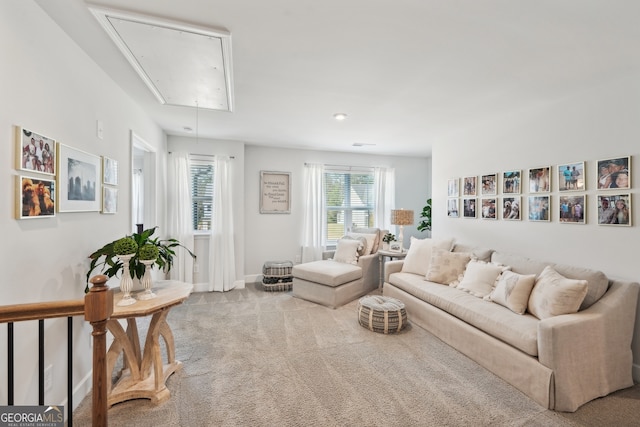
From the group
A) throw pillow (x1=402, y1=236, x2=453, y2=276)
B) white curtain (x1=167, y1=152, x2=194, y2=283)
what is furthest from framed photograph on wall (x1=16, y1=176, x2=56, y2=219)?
throw pillow (x1=402, y1=236, x2=453, y2=276)

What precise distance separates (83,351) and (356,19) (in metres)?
2.85

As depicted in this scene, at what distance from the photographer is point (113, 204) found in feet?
8.28

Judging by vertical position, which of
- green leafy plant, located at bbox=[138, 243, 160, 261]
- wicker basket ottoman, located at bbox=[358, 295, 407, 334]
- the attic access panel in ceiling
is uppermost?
the attic access panel in ceiling

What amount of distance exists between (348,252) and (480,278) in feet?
6.43

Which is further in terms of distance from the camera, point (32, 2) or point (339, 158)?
point (339, 158)

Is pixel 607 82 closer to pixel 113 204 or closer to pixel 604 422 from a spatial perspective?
pixel 604 422

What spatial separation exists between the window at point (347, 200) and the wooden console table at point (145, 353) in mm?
3580

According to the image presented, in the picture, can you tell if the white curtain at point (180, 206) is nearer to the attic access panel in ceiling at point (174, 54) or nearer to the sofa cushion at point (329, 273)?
the sofa cushion at point (329, 273)

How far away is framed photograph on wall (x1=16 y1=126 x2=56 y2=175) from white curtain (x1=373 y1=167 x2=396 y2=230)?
4.78 meters

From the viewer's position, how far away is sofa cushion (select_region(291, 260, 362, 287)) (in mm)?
3861

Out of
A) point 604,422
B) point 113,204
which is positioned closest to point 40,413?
point 113,204

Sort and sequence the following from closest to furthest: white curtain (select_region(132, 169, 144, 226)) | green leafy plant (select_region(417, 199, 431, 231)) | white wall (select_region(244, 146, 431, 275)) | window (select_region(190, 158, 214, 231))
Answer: white curtain (select_region(132, 169, 144, 226)) < window (select_region(190, 158, 214, 231)) < white wall (select_region(244, 146, 431, 275)) < green leafy plant (select_region(417, 199, 431, 231))

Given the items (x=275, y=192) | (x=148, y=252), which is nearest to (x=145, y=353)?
(x=148, y=252)

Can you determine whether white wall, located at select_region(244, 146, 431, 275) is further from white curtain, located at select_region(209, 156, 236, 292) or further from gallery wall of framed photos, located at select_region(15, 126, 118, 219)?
gallery wall of framed photos, located at select_region(15, 126, 118, 219)
